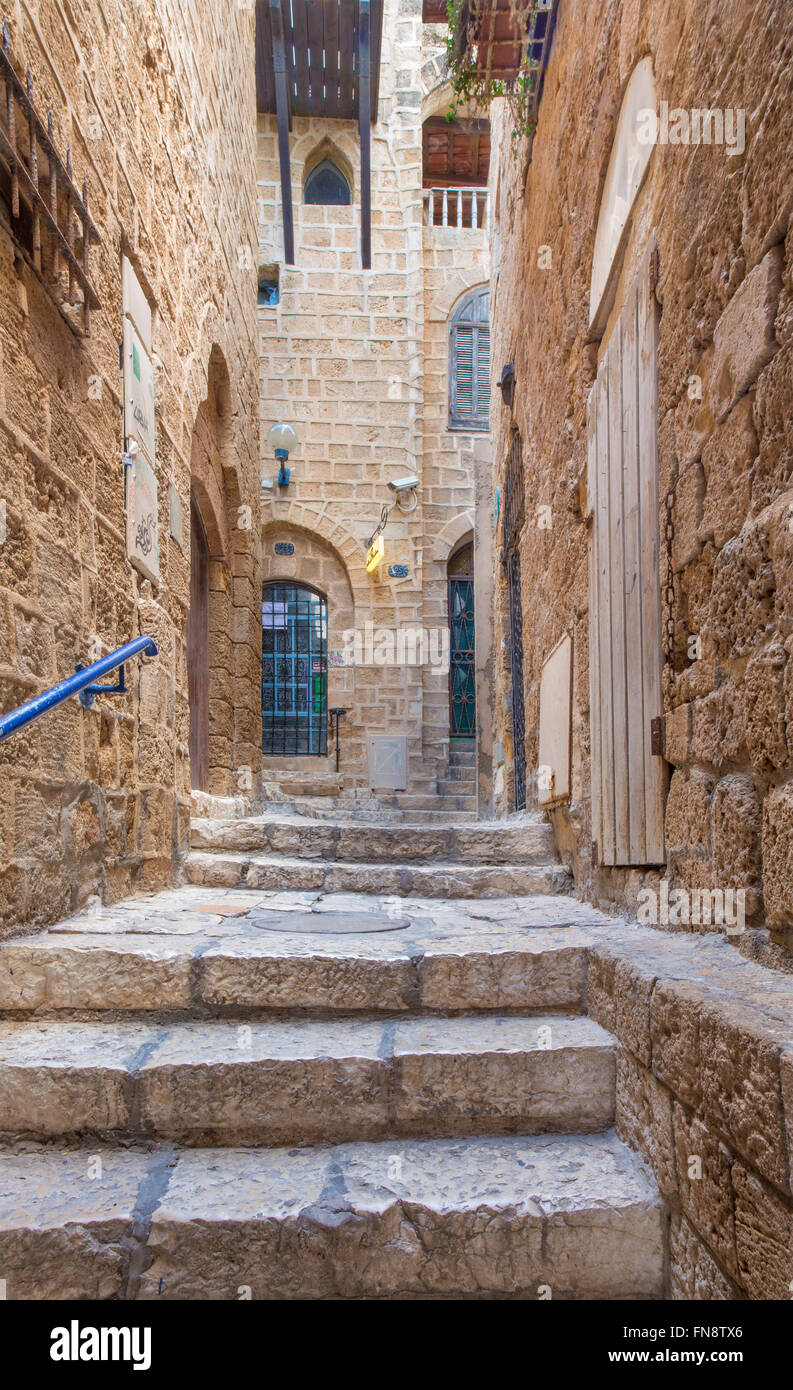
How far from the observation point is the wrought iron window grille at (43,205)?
194 centimetres

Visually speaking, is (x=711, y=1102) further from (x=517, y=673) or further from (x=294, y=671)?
(x=294, y=671)

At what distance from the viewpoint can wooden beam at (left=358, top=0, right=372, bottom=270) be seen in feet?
27.7

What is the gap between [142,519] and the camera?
3160mm

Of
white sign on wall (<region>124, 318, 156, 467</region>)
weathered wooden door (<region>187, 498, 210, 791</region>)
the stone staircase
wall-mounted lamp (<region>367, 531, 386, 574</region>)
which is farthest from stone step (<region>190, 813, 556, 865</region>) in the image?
wall-mounted lamp (<region>367, 531, 386, 574</region>)

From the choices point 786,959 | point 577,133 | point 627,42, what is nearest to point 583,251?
point 577,133

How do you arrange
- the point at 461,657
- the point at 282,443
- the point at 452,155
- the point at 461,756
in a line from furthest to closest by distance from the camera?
the point at 452,155 < the point at 461,657 < the point at 461,756 < the point at 282,443

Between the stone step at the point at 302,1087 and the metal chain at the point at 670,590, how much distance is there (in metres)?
0.90

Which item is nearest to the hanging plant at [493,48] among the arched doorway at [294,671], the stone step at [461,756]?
the arched doorway at [294,671]

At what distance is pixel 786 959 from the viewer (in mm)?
1539

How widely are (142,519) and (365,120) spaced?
25.5 ft

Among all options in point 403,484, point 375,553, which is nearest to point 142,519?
point 375,553

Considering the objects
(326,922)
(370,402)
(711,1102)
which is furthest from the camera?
(370,402)

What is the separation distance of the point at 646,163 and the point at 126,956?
100 inches

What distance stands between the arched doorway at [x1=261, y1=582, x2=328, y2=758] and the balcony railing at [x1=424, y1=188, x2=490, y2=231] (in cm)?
519
